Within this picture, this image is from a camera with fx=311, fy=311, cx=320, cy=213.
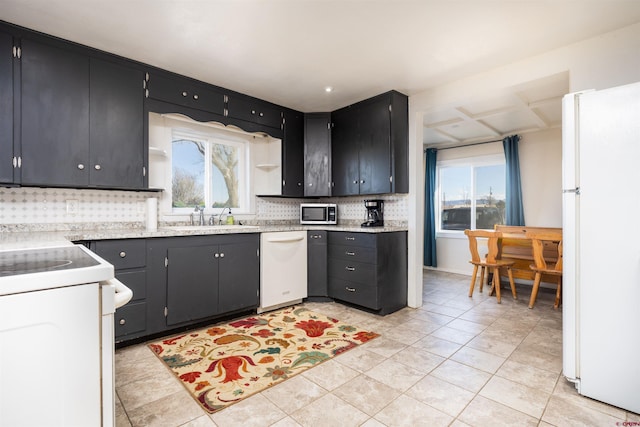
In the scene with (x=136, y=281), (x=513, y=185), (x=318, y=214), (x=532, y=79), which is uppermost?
(x=532, y=79)

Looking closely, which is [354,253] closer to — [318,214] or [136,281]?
[318,214]

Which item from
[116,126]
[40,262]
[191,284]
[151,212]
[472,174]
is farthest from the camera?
[472,174]

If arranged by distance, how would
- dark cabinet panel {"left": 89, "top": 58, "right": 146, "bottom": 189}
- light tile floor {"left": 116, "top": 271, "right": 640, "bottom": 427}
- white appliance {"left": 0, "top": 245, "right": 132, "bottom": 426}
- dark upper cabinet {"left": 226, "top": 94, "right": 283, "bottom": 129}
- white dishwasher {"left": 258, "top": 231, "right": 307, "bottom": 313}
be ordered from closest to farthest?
white appliance {"left": 0, "top": 245, "right": 132, "bottom": 426}, light tile floor {"left": 116, "top": 271, "right": 640, "bottom": 427}, dark cabinet panel {"left": 89, "top": 58, "right": 146, "bottom": 189}, white dishwasher {"left": 258, "top": 231, "right": 307, "bottom": 313}, dark upper cabinet {"left": 226, "top": 94, "right": 283, "bottom": 129}

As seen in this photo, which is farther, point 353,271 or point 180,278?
point 353,271

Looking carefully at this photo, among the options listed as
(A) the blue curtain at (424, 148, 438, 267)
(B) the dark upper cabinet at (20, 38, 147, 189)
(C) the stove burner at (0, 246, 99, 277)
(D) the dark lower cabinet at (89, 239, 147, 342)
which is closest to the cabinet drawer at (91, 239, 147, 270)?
(D) the dark lower cabinet at (89, 239, 147, 342)

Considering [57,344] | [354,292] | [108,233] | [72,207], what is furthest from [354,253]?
[57,344]

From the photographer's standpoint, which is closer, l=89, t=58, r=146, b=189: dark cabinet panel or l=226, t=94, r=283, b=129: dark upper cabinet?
l=89, t=58, r=146, b=189: dark cabinet panel

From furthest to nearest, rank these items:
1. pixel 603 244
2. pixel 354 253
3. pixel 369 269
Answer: pixel 354 253, pixel 369 269, pixel 603 244

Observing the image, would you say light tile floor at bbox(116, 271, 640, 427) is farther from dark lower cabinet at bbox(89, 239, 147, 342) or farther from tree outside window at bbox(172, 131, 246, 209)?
tree outside window at bbox(172, 131, 246, 209)

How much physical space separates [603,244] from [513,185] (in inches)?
138

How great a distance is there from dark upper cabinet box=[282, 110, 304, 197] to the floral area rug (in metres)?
1.63

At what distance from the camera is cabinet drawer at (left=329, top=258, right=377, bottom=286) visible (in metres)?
3.32

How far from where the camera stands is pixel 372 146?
12.0ft

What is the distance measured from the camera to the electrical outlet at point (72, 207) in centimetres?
267
